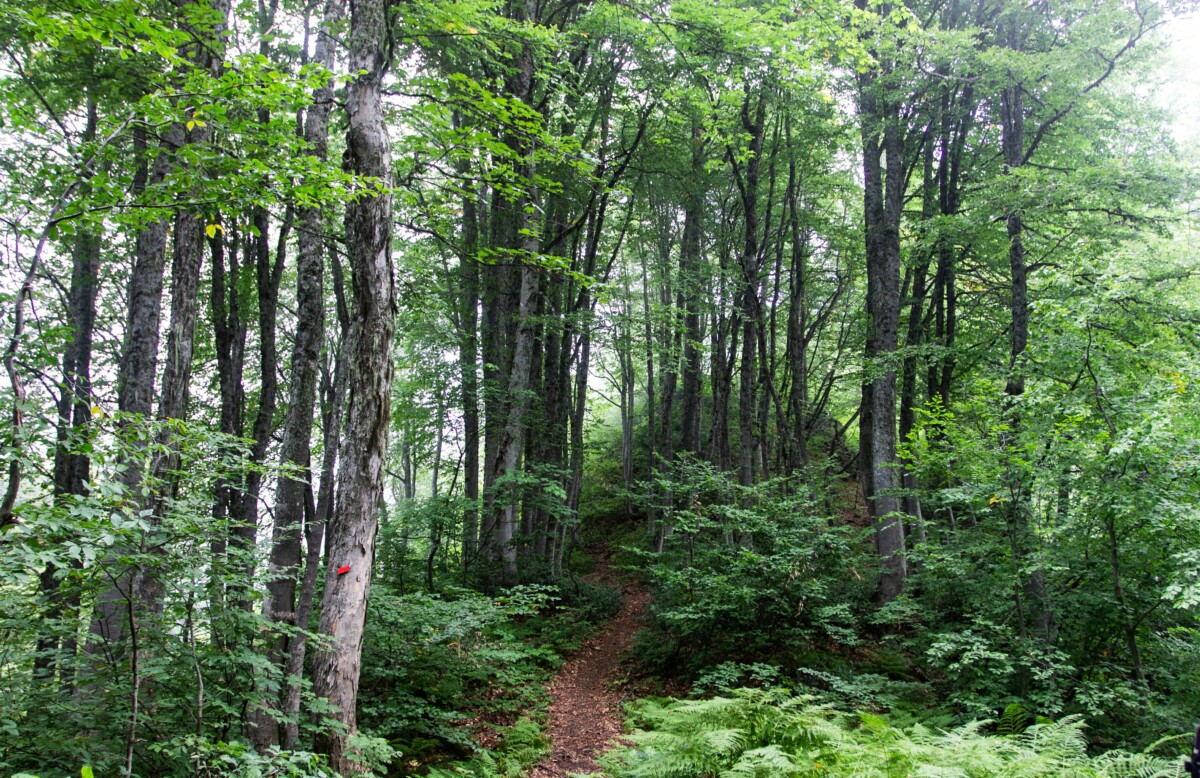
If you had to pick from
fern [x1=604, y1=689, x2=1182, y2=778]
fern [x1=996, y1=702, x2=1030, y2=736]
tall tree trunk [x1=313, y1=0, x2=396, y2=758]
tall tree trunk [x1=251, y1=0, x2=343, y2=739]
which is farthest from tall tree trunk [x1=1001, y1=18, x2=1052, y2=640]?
tall tree trunk [x1=251, y1=0, x2=343, y2=739]

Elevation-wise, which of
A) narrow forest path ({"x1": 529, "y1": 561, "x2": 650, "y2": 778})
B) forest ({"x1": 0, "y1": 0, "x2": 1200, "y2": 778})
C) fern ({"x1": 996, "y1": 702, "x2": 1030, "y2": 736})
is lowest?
narrow forest path ({"x1": 529, "y1": 561, "x2": 650, "y2": 778})

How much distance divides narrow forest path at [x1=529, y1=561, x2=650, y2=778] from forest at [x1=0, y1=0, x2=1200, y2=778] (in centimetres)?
8

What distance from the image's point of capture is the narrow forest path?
640cm

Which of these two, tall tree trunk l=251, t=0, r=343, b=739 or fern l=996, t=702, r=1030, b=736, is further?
tall tree trunk l=251, t=0, r=343, b=739

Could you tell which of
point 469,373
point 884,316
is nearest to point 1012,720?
point 884,316

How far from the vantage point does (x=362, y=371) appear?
498 centimetres

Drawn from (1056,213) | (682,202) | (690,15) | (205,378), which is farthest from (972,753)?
(205,378)

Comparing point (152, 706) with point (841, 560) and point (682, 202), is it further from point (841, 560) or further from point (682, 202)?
point (682, 202)

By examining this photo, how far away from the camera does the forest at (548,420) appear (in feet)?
13.1

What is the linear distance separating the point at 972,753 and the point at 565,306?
11.8 metres

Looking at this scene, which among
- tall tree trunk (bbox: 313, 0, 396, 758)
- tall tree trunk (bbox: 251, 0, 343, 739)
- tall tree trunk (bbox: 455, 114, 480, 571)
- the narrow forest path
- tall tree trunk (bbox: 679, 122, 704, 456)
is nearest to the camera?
tall tree trunk (bbox: 313, 0, 396, 758)

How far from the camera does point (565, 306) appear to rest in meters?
14.5

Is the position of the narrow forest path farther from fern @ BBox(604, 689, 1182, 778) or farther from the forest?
fern @ BBox(604, 689, 1182, 778)

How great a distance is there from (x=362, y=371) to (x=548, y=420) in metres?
8.42
